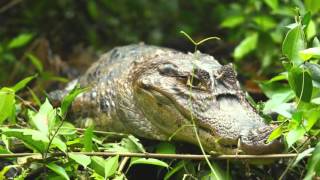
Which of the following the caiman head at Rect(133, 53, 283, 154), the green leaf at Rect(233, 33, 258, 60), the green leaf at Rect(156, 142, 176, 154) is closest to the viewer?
the caiman head at Rect(133, 53, 283, 154)

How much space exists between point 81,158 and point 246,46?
222 centimetres

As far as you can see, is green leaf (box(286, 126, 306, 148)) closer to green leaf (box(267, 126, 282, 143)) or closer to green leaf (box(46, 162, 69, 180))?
green leaf (box(267, 126, 282, 143))

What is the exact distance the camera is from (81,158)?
2.12 m

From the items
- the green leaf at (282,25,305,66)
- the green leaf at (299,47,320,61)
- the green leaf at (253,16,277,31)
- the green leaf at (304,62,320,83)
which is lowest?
the green leaf at (304,62,320,83)

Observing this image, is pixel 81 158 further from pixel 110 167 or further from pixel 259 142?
pixel 259 142

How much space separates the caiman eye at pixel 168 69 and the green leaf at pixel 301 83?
2.48ft

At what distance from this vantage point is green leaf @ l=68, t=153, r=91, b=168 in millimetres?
2078

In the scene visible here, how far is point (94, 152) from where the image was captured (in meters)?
2.23

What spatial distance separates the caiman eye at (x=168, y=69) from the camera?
9.03 feet

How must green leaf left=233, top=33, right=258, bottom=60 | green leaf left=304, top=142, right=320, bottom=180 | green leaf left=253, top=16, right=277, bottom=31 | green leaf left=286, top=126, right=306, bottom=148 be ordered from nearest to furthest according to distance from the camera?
green leaf left=304, top=142, right=320, bottom=180 → green leaf left=286, top=126, right=306, bottom=148 → green leaf left=233, top=33, right=258, bottom=60 → green leaf left=253, top=16, right=277, bottom=31

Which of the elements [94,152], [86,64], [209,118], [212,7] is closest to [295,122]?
[209,118]

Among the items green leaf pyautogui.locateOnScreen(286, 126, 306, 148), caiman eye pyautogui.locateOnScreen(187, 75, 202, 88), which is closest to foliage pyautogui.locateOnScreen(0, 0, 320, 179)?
green leaf pyautogui.locateOnScreen(286, 126, 306, 148)

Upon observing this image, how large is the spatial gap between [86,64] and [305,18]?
3025mm

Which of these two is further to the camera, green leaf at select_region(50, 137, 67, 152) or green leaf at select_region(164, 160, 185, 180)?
green leaf at select_region(164, 160, 185, 180)
